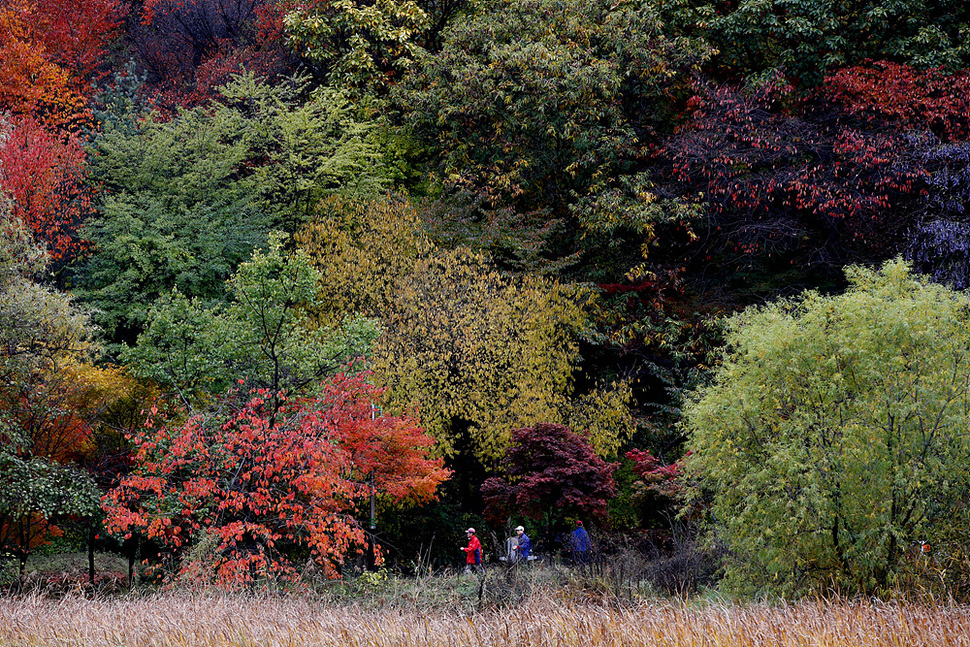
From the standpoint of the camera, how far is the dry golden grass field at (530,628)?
701 centimetres

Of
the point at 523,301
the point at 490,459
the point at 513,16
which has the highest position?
the point at 513,16

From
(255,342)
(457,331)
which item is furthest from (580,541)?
(255,342)

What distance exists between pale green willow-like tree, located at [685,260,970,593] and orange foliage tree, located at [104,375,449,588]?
19.4ft

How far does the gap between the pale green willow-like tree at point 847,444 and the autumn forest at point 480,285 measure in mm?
61

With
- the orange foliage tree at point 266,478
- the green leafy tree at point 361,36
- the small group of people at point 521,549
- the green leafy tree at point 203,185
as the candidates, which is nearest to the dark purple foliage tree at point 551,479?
the small group of people at point 521,549

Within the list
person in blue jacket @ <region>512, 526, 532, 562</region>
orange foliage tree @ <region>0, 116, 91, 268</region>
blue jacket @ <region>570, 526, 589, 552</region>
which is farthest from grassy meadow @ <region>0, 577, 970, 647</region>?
orange foliage tree @ <region>0, 116, 91, 268</region>

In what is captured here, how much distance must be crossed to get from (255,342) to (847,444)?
10134 millimetres

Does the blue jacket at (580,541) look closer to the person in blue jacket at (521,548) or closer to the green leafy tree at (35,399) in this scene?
the person in blue jacket at (521,548)

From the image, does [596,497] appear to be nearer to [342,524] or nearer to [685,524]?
[685,524]

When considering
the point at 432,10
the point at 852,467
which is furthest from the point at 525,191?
the point at 852,467

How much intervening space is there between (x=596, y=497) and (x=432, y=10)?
673 inches

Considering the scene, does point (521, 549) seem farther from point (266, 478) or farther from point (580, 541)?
point (266, 478)

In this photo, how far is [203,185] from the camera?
2317cm

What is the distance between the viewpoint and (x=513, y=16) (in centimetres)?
2450
